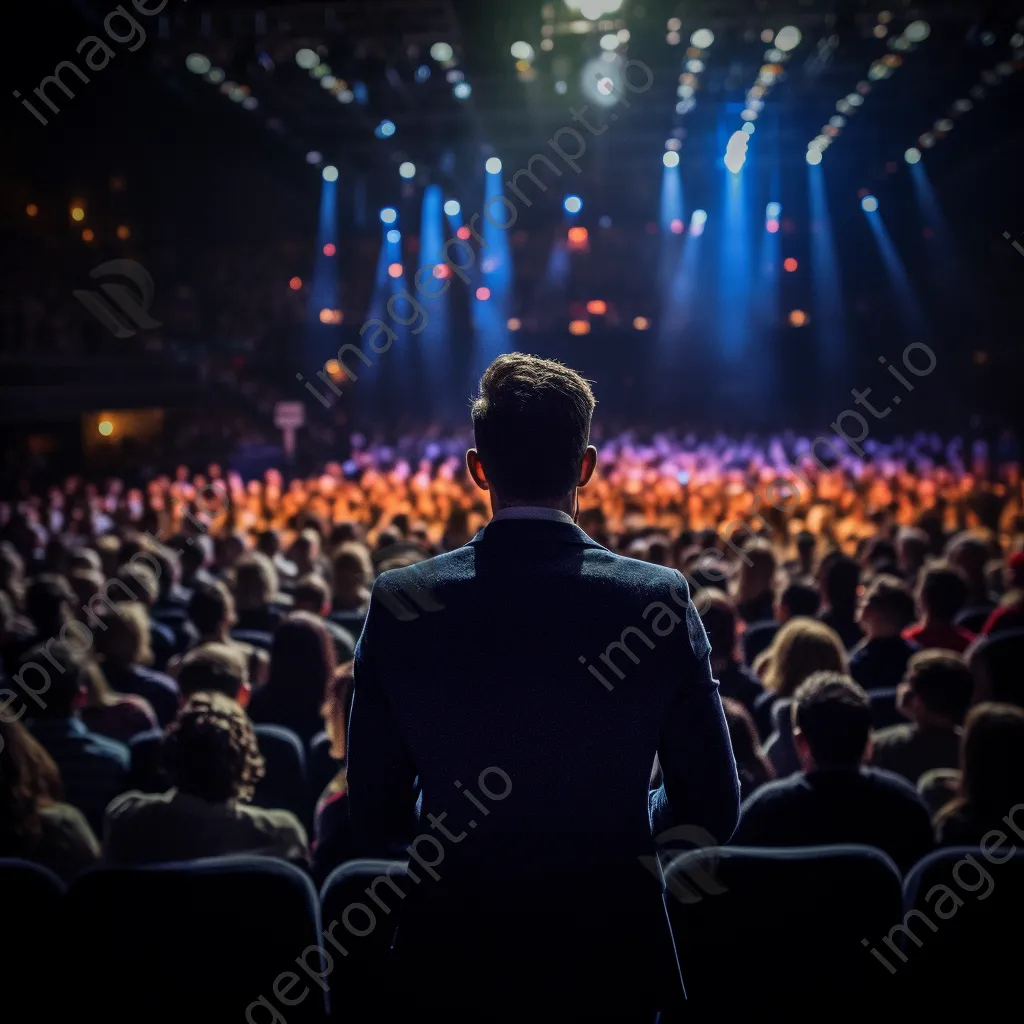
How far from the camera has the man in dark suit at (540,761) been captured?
1474 millimetres

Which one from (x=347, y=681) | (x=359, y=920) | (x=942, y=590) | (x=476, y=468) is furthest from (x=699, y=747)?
(x=942, y=590)

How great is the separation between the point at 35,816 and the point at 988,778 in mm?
3135

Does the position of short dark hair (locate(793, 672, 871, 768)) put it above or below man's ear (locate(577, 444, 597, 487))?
below

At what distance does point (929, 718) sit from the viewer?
11.3 feet

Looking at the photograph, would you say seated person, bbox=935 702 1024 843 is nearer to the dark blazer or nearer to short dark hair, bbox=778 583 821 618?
the dark blazer

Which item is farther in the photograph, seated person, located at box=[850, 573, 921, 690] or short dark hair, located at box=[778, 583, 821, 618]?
short dark hair, located at box=[778, 583, 821, 618]

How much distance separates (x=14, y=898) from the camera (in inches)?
87.4

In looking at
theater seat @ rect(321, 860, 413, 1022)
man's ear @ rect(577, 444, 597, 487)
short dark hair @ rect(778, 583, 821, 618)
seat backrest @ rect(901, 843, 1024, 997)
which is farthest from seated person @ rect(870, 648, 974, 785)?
man's ear @ rect(577, 444, 597, 487)

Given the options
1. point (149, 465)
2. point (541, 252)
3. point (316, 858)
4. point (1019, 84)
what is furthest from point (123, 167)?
point (316, 858)

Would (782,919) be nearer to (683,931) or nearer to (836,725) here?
(683,931)

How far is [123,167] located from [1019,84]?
792 inches

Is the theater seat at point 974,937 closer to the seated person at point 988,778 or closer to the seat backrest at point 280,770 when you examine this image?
the seated person at point 988,778

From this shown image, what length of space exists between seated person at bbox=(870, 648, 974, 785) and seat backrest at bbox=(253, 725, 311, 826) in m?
2.39

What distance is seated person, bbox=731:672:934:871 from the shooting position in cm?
260
